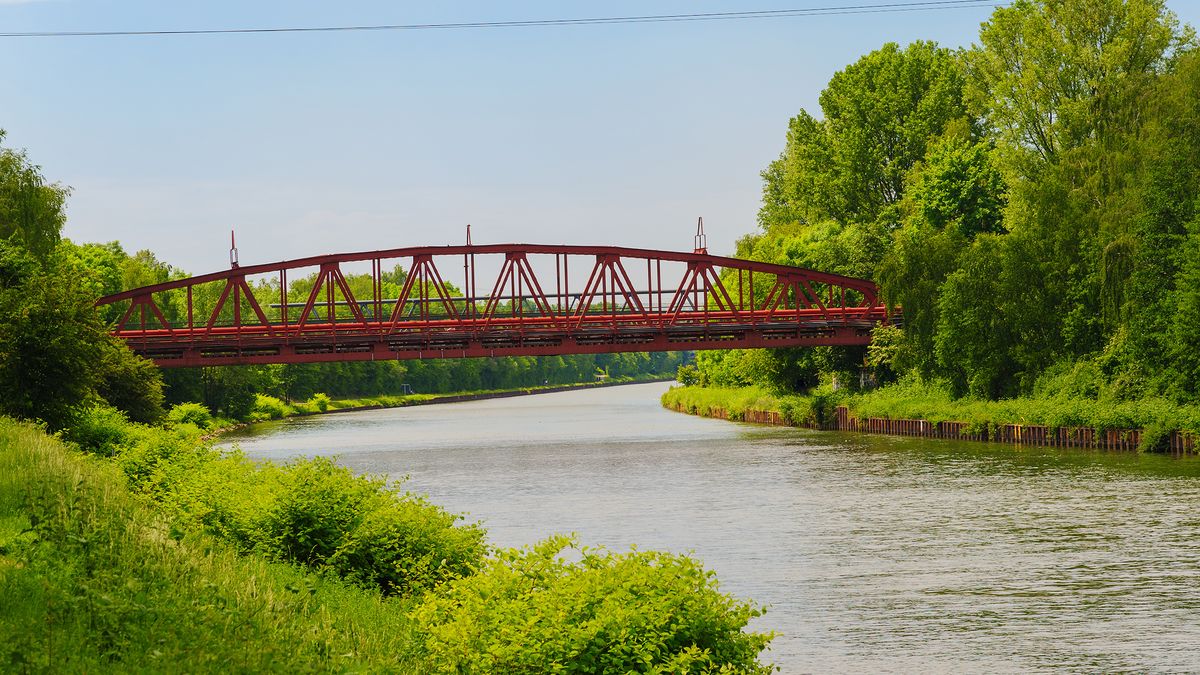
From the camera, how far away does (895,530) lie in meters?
33.1

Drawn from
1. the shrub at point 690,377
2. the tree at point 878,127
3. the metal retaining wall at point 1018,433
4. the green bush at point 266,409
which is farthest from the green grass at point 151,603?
the shrub at point 690,377

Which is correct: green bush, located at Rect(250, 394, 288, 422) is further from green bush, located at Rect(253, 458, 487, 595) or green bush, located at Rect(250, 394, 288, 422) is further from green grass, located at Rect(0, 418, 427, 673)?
green grass, located at Rect(0, 418, 427, 673)

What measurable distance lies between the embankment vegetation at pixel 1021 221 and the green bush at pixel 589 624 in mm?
39426

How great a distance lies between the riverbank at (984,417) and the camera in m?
50.2

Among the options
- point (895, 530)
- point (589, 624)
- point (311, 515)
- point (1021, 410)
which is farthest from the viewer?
point (1021, 410)

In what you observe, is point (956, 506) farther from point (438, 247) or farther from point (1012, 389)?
point (438, 247)

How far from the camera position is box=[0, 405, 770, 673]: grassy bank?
1193 centimetres

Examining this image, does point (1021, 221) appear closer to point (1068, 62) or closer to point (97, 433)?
point (1068, 62)

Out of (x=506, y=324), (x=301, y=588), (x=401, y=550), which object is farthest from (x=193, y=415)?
(x=301, y=588)

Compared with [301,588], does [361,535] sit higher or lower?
lower

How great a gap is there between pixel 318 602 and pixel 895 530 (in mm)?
19221

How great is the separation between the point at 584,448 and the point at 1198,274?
1075 inches

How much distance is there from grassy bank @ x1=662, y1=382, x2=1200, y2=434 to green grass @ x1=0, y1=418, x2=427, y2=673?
3923 cm

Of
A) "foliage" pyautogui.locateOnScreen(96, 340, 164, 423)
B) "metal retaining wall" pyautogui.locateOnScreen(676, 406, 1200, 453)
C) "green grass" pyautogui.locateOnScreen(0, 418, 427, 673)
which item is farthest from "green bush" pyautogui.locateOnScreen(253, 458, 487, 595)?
"foliage" pyautogui.locateOnScreen(96, 340, 164, 423)
